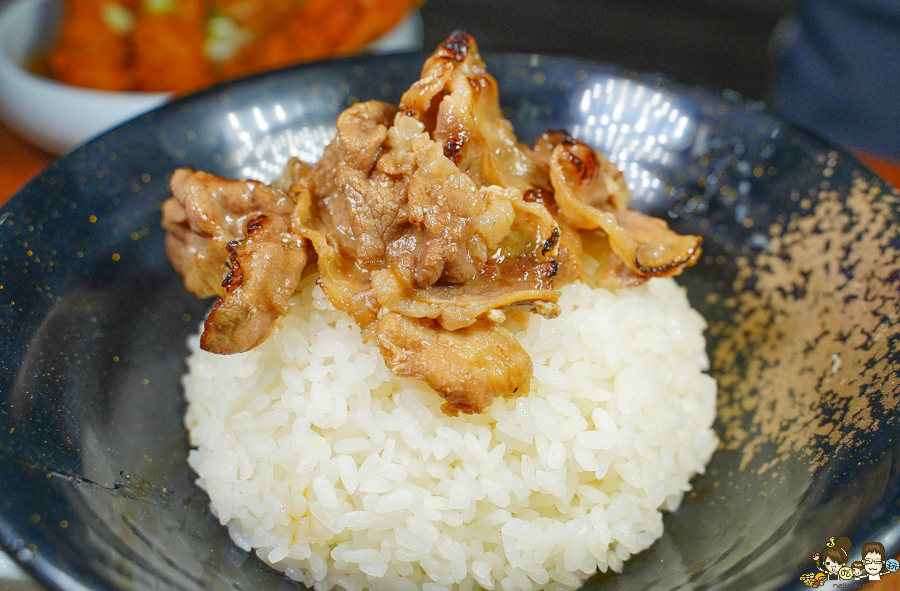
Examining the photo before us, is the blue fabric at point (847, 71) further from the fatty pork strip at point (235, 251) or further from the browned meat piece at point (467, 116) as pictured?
the fatty pork strip at point (235, 251)

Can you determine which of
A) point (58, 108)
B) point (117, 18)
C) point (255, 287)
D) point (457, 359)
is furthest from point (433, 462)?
point (117, 18)

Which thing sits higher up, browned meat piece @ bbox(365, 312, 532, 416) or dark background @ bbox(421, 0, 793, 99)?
browned meat piece @ bbox(365, 312, 532, 416)

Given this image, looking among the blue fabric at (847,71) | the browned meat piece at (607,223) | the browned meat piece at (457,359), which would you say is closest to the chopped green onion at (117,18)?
the browned meat piece at (607,223)

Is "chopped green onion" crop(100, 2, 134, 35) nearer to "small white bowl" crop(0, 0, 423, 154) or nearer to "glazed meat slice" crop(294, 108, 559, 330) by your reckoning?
"small white bowl" crop(0, 0, 423, 154)

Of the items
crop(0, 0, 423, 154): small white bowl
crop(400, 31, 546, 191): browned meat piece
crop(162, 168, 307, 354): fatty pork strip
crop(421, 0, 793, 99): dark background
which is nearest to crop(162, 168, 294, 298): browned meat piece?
crop(162, 168, 307, 354): fatty pork strip

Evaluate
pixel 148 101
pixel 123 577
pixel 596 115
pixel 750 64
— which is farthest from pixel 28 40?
pixel 750 64
